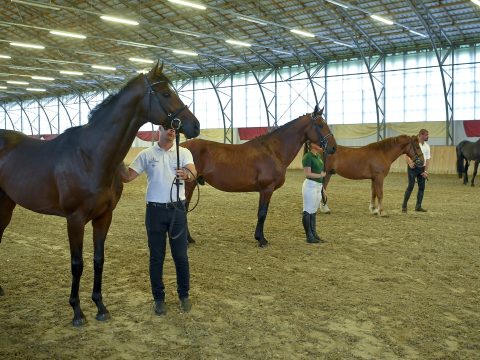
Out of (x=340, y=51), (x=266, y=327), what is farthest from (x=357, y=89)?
(x=266, y=327)

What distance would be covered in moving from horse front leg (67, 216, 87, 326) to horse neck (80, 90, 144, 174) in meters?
0.52

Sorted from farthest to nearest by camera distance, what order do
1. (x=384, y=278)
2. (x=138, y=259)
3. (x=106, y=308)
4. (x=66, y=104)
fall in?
(x=66, y=104), (x=138, y=259), (x=384, y=278), (x=106, y=308)

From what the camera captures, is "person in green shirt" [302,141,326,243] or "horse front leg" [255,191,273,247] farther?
"person in green shirt" [302,141,326,243]

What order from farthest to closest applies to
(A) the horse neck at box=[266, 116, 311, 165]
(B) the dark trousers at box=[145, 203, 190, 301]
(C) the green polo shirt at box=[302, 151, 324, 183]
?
(A) the horse neck at box=[266, 116, 311, 165]
(C) the green polo shirt at box=[302, 151, 324, 183]
(B) the dark trousers at box=[145, 203, 190, 301]

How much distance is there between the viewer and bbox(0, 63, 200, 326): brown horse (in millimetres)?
4062

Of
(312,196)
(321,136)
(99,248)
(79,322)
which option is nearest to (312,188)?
(312,196)

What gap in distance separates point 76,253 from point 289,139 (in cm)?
446

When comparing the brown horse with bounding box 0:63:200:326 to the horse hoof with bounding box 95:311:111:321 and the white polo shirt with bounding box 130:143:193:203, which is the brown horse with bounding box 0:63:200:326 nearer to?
the horse hoof with bounding box 95:311:111:321

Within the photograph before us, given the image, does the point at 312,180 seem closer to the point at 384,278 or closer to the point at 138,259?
the point at 384,278

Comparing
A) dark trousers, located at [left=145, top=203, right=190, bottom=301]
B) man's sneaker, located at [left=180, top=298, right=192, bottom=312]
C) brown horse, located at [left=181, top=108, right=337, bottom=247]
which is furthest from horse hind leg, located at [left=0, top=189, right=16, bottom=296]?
brown horse, located at [left=181, top=108, right=337, bottom=247]

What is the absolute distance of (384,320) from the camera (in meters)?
4.17

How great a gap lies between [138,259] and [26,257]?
62.5 inches

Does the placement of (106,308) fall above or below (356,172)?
below

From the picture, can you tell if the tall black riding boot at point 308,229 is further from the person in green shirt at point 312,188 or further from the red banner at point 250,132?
the red banner at point 250,132
